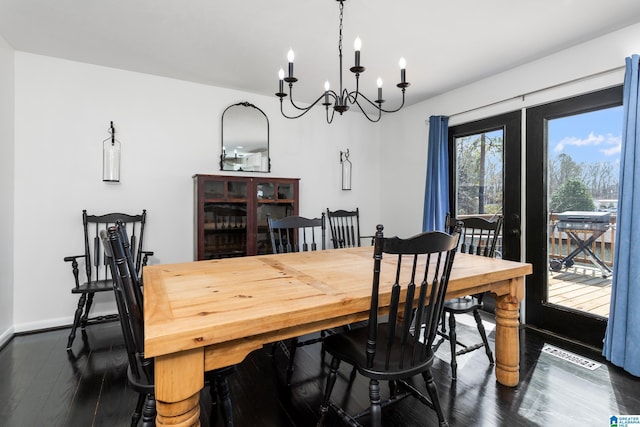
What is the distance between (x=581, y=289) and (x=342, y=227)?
2212 millimetres

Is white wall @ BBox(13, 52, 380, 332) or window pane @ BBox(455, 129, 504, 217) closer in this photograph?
white wall @ BBox(13, 52, 380, 332)

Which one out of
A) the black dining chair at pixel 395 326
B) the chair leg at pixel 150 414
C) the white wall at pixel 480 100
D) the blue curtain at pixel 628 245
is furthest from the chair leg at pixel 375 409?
the white wall at pixel 480 100

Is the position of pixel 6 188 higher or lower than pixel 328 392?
higher

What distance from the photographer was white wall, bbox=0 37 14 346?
247 centimetres

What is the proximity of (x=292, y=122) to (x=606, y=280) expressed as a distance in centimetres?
333

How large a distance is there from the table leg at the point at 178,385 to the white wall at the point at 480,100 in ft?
10.4

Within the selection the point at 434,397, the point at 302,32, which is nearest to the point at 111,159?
the point at 302,32

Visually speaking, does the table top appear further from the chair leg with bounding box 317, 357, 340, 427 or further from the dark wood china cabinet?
the dark wood china cabinet

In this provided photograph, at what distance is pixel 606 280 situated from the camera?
2477 mm

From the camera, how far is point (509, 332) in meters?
1.87

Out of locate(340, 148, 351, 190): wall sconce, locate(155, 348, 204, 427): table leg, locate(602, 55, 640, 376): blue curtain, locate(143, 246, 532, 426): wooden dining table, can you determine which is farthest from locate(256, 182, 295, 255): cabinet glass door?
locate(602, 55, 640, 376): blue curtain

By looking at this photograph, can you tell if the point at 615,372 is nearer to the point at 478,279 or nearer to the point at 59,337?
the point at 478,279

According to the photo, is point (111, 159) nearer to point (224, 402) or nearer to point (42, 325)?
point (42, 325)

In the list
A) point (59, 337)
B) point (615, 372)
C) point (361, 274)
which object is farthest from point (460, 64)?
point (59, 337)
